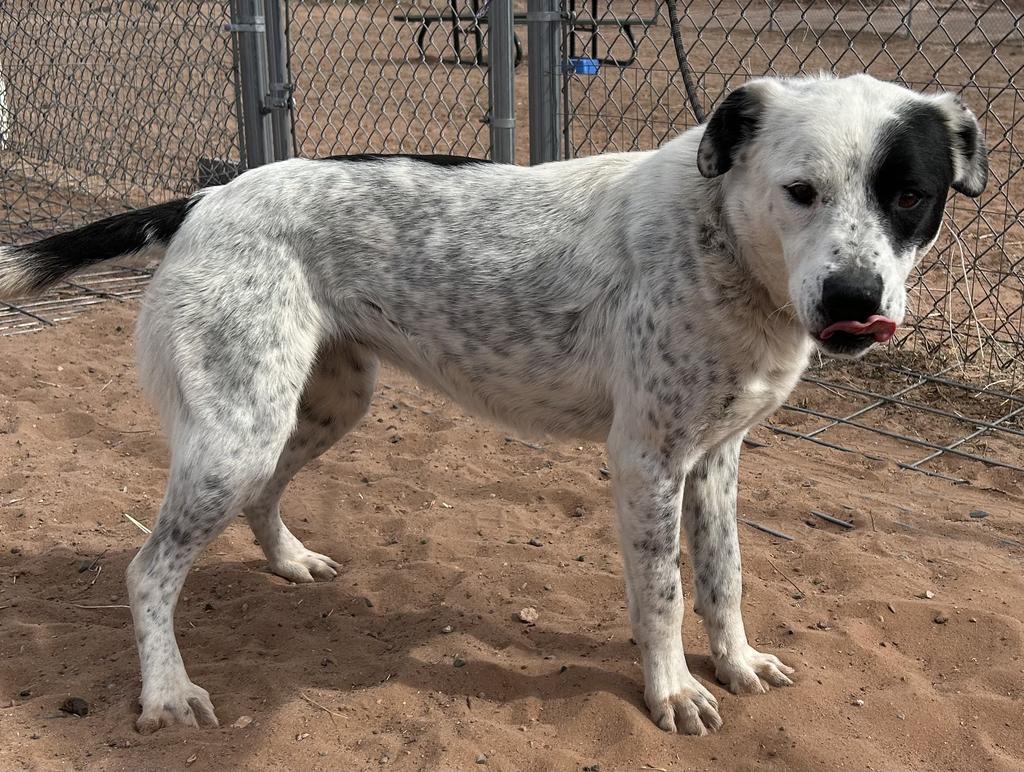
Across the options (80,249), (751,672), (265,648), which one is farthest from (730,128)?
(265,648)

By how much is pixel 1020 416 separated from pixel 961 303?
140cm

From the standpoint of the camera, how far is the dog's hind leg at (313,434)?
3400mm

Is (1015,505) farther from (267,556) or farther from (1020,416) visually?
(267,556)

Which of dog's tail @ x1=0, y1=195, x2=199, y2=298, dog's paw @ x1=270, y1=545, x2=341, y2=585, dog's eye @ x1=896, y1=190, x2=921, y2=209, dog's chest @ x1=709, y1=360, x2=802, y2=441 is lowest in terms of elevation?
dog's paw @ x1=270, y1=545, x2=341, y2=585

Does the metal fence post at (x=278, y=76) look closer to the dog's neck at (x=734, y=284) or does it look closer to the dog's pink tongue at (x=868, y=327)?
the dog's neck at (x=734, y=284)

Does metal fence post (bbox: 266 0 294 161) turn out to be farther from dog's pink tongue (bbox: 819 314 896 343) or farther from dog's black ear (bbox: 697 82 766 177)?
dog's pink tongue (bbox: 819 314 896 343)

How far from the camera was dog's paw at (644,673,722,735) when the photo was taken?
9.07ft

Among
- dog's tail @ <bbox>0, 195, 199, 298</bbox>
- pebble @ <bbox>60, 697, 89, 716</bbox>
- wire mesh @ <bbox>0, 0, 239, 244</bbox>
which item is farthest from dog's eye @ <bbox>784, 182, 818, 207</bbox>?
wire mesh @ <bbox>0, 0, 239, 244</bbox>

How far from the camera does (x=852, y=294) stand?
2250mm

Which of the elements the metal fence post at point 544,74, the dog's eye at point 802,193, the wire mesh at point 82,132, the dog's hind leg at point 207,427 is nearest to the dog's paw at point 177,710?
the dog's hind leg at point 207,427

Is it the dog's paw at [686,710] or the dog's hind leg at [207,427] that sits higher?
the dog's hind leg at [207,427]

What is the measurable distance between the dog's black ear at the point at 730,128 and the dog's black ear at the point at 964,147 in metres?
0.43

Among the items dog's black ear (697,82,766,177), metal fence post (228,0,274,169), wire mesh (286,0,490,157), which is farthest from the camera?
wire mesh (286,0,490,157)

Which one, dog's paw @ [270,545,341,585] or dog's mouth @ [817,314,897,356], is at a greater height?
dog's mouth @ [817,314,897,356]
